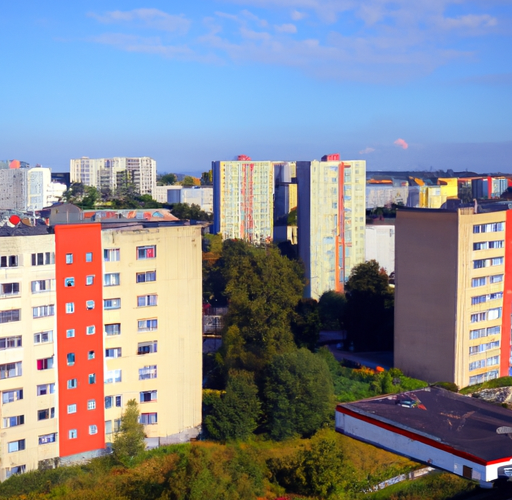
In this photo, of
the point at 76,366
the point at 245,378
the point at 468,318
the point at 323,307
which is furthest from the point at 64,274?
the point at 323,307

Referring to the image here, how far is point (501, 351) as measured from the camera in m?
14.1

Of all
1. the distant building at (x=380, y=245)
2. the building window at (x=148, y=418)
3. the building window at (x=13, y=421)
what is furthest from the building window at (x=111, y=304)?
the distant building at (x=380, y=245)

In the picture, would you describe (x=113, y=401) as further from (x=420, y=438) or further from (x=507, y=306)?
(x=507, y=306)

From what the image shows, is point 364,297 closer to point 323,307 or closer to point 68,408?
point 323,307

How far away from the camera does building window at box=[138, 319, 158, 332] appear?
1059 centimetres

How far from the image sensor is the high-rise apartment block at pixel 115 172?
43.1 meters

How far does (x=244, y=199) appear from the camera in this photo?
2838 cm

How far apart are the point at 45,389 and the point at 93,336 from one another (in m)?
0.90

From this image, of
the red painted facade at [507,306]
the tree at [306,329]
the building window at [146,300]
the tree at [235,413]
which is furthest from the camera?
the tree at [306,329]

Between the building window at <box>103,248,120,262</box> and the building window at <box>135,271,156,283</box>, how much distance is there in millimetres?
399

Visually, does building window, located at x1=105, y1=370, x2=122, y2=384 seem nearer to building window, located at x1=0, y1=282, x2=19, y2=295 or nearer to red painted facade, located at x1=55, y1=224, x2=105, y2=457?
red painted facade, located at x1=55, y1=224, x2=105, y2=457

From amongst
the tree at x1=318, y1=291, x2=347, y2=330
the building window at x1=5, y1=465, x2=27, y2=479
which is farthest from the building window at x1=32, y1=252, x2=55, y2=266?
the tree at x1=318, y1=291, x2=347, y2=330

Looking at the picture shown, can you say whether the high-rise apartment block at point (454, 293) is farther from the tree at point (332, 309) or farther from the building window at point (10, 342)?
the building window at point (10, 342)

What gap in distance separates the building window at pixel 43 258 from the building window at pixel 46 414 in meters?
1.86
